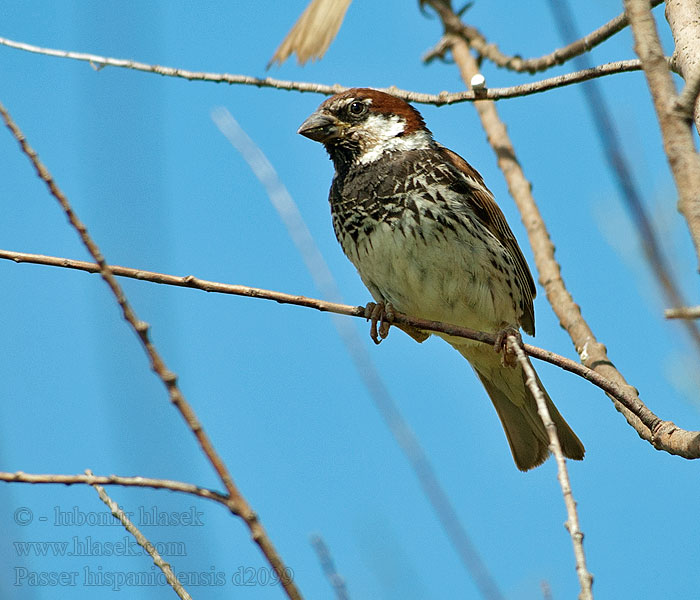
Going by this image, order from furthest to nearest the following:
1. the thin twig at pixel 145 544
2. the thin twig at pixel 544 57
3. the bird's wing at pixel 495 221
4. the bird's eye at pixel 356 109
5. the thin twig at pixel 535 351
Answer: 1. the bird's eye at pixel 356 109
2. the bird's wing at pixel 495 221
3. the thin twig at pixel 544 57
4. the thin twig at pixel 535 351
5. the thin twig at pixel 145 544

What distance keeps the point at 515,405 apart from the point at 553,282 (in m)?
0.89

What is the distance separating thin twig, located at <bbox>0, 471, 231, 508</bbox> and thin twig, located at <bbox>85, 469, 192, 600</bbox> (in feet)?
0.10

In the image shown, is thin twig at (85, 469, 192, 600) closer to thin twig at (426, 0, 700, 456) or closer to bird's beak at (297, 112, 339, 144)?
thin twig at (426, 0, 700, 456)

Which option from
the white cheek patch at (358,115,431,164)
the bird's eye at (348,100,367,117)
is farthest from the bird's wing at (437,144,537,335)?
the bird's eye at (348,100,367,117)

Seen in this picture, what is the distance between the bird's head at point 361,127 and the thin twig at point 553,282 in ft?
1.25

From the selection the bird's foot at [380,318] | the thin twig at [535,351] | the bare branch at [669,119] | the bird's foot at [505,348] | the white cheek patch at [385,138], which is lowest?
the bare branch at [669,119]

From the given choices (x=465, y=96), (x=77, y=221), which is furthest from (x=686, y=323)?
(x=465, y=96)

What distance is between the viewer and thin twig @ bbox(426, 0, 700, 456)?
266 centimetres

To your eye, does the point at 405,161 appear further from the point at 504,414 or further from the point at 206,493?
the point at 206,493

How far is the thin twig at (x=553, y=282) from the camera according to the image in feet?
8.72

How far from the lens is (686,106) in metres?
1.29

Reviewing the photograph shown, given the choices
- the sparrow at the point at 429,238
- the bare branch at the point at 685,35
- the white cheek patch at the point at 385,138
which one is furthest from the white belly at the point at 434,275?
the bare branch at the point at 685,35

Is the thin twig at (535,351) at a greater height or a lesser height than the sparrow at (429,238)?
lesser

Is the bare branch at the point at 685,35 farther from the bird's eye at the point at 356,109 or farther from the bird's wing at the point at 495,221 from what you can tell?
the bird's eye at the point at 356,109
